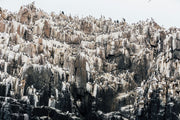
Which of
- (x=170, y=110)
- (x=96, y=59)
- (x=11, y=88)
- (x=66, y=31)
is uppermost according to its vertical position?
(x=66, y=31)

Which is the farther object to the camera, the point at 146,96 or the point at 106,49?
the point at 106,49

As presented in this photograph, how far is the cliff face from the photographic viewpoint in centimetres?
10569

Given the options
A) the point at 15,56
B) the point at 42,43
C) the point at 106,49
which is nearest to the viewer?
the point at 15,56

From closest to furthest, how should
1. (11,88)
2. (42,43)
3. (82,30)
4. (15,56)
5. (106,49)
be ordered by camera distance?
(11,88), (15,56), (42,43), (106,49), (82,30)

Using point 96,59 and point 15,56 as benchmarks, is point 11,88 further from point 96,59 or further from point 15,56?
point 96,59

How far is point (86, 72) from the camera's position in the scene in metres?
116

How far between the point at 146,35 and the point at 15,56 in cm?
4414

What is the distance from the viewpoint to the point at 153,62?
12262 cm

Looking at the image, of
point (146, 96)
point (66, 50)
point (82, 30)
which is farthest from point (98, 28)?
point (146, 96)

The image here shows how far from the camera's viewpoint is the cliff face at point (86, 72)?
106 metres

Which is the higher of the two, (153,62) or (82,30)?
(82,30)

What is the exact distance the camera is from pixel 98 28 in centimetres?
14588

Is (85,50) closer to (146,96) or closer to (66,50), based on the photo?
(66,50)

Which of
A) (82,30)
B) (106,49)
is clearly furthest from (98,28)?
(106,49)
